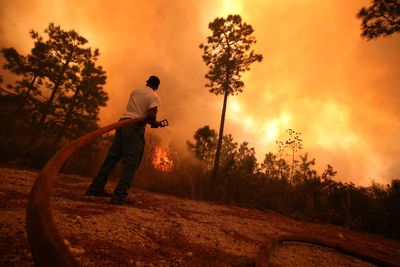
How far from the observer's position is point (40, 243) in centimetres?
80

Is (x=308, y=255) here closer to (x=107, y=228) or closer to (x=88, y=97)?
(x=107, y=228)

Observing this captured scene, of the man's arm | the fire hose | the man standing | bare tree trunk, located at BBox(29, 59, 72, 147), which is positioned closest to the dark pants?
the man standing

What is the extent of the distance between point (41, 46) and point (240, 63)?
1737 cm

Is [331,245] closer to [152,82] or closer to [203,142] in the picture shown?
[152,82]

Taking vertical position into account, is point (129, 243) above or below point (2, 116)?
below

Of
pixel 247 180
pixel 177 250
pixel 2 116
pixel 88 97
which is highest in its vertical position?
pixel 88 97

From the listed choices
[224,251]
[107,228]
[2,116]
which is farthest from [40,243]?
[2,116]

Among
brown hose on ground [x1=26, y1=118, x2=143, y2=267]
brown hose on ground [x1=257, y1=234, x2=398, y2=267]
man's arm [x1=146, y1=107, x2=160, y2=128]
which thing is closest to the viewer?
brown hose on ground [x1=26, y1=118, x2=143, y2=267]

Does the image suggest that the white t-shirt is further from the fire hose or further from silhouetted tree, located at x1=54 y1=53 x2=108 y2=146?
silhouetted tree, located at x1=54 y1=53 x2=108 y2=146

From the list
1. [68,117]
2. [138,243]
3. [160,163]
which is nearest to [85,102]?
[68,117]

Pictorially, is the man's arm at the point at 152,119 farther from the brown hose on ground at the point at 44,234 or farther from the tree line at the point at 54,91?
the tree line at the point at 54,91

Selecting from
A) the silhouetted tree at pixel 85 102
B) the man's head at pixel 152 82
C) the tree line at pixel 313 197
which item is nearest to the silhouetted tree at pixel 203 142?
the silhouetted tree at pixel 85 102

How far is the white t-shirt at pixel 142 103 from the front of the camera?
3744 mm

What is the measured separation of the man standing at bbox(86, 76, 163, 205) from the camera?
3482 mm
